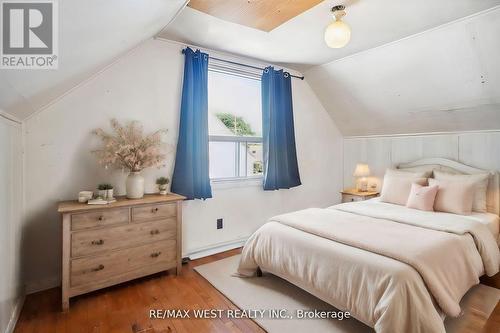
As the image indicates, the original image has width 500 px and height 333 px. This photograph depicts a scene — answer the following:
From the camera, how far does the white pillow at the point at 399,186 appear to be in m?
3.02

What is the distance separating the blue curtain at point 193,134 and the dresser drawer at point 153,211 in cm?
38

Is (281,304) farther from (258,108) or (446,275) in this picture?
(258,108)

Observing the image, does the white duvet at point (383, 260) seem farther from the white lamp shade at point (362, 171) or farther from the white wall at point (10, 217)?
the white wall at point (10, 217)

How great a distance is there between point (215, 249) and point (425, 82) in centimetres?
303

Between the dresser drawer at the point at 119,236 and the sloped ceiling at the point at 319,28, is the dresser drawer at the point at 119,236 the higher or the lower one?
the lower one

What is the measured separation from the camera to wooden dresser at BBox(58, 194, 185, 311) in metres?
1.94

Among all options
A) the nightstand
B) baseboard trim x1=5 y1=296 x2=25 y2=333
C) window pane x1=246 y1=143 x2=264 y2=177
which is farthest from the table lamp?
baseboard trim x1=5 y1=296 x2=25 y2=333

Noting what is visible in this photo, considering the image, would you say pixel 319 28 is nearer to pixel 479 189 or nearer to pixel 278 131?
pixel 278 131

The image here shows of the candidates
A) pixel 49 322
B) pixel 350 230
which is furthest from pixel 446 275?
pixel 49 322

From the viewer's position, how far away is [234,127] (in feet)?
11.4

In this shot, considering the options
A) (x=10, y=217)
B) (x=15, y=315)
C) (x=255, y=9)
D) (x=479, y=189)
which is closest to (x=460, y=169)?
(x=479, y=189)

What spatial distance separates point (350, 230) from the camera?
2.05m

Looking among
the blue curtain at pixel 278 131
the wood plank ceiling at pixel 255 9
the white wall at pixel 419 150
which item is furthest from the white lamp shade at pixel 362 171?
the wood plank ceiling at pixel 255 9

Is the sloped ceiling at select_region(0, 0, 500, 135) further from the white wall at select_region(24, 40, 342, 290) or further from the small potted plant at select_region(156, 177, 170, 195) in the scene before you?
the small potted plant at select_region(156, 177, 170, 195)
